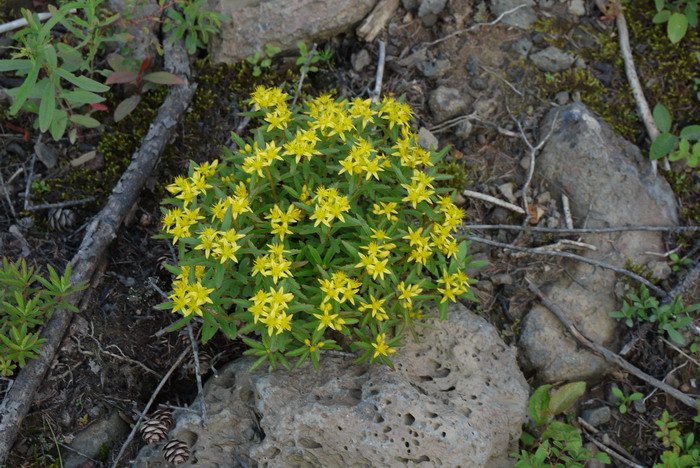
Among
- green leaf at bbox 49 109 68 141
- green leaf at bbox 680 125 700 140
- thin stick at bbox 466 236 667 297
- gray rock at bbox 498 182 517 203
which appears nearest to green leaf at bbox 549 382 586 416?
thin stick at bbox 466 236 667 297

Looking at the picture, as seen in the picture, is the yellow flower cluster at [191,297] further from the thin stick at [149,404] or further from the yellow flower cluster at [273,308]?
the thin stick at [149,404]

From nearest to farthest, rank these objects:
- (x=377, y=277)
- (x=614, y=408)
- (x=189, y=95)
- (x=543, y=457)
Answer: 1. (x=377, y=277)
2. (x=543, y=457)
3. (x=614, y=408)
4. (x=189, y=95)

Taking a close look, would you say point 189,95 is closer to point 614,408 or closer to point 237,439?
point 237,439

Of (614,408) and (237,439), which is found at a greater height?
(237,439)

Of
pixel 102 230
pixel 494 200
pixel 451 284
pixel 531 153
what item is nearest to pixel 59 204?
pixel 102 230

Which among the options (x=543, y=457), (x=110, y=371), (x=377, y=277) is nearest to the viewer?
(x=377, y=277)

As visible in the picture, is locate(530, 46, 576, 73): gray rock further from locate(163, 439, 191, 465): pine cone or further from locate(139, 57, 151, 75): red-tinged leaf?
locate(163, 439, 191, 465): pine cone

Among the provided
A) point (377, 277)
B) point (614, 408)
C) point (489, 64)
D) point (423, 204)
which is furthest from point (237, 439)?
point (489, 64)
